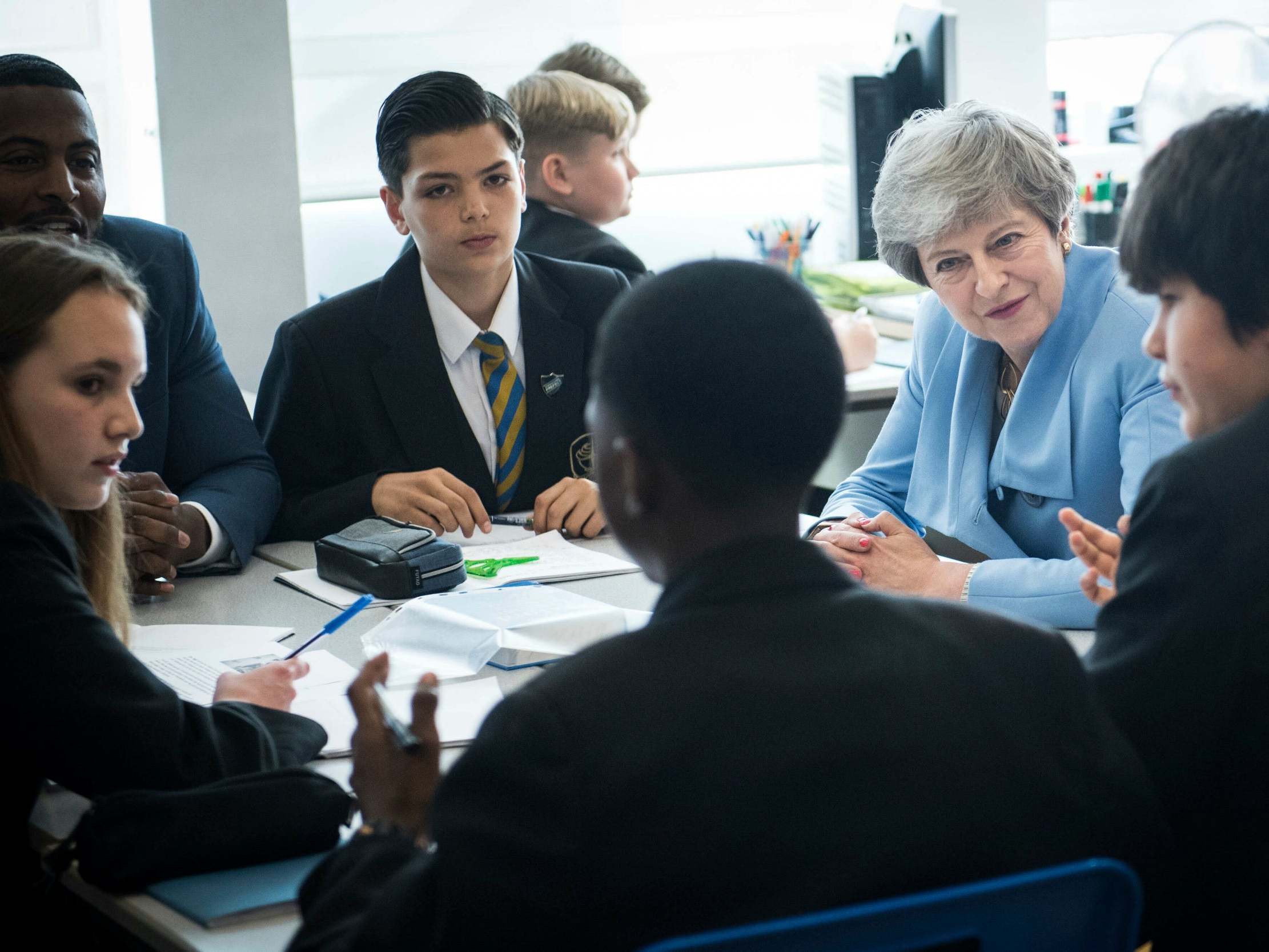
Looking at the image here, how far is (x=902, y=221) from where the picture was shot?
216cm

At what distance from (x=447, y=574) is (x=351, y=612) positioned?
0.33 m

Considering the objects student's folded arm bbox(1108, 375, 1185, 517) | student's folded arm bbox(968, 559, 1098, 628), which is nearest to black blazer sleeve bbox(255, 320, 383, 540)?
student's folded arm bbox(968, 559, 1098, 628)

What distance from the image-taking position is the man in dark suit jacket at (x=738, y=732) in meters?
0.86

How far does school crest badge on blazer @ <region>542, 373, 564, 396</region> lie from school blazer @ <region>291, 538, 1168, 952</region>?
167cm

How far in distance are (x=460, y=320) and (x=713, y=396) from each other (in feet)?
5.56

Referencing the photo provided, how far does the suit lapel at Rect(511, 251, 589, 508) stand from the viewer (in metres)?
2.58

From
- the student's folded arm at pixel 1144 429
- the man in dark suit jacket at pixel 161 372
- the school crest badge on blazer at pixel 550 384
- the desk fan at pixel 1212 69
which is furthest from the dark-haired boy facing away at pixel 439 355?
the desk fan at pixel 1212 69

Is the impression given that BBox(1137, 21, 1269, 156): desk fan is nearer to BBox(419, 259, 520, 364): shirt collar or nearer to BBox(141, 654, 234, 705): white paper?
BBox(419, 259, 520, 364): shirt collar

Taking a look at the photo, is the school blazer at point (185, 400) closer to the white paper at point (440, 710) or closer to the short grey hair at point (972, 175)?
the white paper at point (440, 710)

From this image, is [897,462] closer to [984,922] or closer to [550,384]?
[550,384]

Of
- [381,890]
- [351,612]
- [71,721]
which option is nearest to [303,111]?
[351,612]

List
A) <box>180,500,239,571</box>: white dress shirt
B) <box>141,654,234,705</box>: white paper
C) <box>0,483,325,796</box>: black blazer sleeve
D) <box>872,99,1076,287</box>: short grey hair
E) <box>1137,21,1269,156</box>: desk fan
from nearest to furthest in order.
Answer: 1. <box>0,483,325,796</box>: black blazer sleeve
2. <box>141,654,234,705</box>: white paper
3. <box>872,99,1076,287</box>: short grey hair
4. <box>180,500,239,571</box>: white dress shirt
5. <box>1137,21,1269,156</box>: desk fan

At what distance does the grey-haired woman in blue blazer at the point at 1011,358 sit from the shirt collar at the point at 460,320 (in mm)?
708

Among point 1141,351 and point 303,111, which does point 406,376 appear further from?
point 303,111
